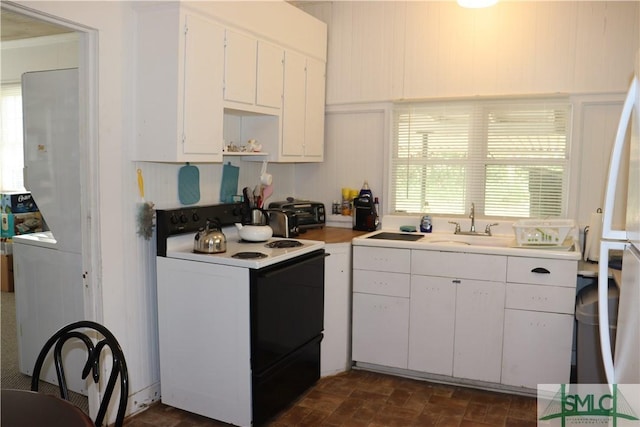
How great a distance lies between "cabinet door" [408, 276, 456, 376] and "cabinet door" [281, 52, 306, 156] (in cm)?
126

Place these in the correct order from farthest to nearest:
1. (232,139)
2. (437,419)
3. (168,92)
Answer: (232,139), (437,419), (168,92)

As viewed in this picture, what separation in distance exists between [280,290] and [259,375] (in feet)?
1.51

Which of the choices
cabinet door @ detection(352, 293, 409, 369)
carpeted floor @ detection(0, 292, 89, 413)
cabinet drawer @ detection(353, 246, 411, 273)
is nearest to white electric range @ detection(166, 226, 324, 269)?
cabinet drawer @ detection(353, 246, 411, 273)

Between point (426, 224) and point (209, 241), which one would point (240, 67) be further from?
point (426, 224)

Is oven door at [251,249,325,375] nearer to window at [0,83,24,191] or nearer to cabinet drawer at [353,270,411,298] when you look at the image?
cabinet drawer at [353,270,411,298]

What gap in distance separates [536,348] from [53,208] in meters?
3.00

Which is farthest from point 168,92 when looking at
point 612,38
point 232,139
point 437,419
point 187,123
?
point 612,38

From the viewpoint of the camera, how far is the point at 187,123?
284 centimetres

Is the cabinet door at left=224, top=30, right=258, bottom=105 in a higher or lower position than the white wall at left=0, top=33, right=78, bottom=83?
lower

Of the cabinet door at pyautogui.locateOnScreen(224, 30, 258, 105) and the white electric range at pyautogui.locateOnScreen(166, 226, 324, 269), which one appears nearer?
the white electric range at pyautogui.locateOnScreen(166, 226, 324, 269)

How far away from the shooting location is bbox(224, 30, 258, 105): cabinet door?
3082mm

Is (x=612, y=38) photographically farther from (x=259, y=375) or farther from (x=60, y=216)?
(x=60, y=216)

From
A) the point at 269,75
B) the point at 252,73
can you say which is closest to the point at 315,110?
the point at 269,75

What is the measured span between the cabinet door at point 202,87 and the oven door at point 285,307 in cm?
80
